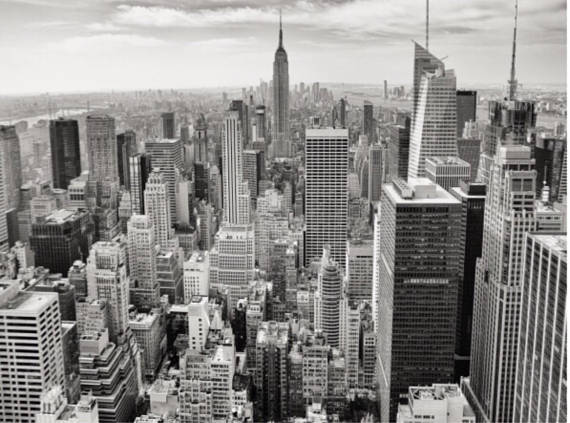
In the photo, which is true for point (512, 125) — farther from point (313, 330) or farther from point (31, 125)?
point (31, 125)

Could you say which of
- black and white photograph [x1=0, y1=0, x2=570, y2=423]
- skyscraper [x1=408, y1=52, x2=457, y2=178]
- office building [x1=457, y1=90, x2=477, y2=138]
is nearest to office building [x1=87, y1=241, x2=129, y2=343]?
black and white photograph [x1=0, y1=0, x2=570, y2=423]

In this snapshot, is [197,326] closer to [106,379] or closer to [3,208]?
[106,379]

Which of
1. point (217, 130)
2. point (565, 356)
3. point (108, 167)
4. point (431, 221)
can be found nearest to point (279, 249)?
point (217, 130)

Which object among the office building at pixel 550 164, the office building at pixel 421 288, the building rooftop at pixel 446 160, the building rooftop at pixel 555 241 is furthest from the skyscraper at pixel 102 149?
the building rooftop at pixel 555 241

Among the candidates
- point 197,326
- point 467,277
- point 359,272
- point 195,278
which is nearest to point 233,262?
point 195,278

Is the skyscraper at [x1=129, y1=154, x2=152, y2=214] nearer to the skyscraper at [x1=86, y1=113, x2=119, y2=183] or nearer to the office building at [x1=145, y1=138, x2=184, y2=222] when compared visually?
the office building at [x1=145, y1=138, x2=184, y2=222]

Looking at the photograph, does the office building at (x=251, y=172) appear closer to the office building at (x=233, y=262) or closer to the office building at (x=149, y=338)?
the office building at (x=233, y=262)
